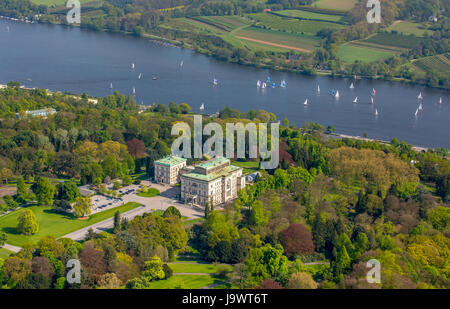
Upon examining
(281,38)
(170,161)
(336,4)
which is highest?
(336,4)

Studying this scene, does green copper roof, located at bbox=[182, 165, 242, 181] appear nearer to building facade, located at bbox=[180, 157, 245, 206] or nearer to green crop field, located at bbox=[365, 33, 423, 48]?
building facade, located at bbox=[180, 157, 245, 206]

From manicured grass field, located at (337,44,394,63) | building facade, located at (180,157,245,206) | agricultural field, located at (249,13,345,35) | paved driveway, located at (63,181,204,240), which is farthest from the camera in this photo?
agricultural field, located at (249,13,345,35)

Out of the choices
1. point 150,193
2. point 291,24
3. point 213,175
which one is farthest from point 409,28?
point 150,193

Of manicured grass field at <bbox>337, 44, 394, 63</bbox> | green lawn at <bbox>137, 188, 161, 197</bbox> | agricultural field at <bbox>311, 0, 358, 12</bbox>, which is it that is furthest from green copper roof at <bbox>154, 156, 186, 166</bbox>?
agricultural field at <bbox>311, 0, 358, 12</bbox>

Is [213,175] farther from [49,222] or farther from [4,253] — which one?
[4,253]

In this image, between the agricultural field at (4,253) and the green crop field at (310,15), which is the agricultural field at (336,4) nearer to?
the green crop field at (310,15)

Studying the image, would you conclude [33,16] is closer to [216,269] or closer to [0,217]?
[0,217]
